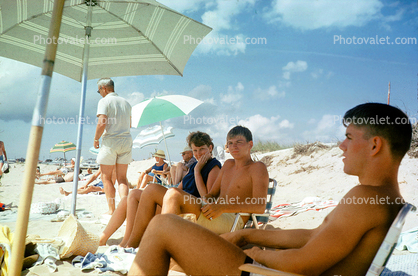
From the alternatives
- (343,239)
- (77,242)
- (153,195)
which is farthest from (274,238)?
(77,242)

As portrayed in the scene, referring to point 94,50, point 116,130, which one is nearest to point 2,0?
point 94,50

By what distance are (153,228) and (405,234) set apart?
3418 mm

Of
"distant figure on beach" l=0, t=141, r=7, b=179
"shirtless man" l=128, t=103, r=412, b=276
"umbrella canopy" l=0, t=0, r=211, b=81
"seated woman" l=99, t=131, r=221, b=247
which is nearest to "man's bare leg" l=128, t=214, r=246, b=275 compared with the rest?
"shirtless man" l=128, t=103, r=412, b=276

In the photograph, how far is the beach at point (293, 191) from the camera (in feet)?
14.6

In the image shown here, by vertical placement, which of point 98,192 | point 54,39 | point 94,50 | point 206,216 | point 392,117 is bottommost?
point 98,192

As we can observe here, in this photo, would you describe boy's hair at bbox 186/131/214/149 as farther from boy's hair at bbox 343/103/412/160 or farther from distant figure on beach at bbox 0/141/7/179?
distant figure on beach at bbox 0/141/7/179

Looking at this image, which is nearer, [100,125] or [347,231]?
[347,231]

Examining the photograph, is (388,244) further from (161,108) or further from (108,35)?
(161,108)

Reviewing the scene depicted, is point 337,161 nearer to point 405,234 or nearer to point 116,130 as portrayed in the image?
point 405,234

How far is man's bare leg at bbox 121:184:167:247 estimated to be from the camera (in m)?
2.98

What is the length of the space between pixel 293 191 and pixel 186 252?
8099 mm

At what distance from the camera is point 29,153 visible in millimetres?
1368

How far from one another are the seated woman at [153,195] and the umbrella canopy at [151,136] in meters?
8.77

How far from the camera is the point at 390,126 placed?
1.33 metres
